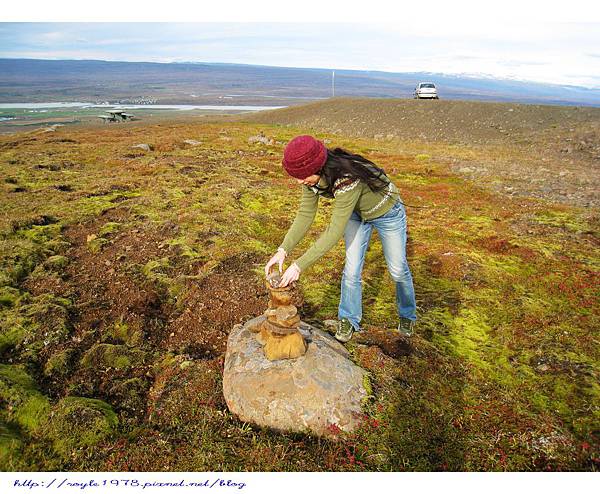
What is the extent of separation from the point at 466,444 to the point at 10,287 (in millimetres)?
8964

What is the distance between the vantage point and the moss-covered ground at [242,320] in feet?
15.4

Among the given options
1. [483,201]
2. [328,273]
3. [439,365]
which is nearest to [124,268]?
[328,273]

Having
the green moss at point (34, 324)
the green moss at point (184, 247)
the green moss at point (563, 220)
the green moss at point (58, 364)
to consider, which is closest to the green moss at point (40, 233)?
the green moss at point (184, 247)

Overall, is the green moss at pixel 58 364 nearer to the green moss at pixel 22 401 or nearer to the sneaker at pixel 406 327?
the green moss at pixel 22 401

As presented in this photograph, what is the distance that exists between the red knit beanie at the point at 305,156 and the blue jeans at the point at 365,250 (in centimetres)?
151

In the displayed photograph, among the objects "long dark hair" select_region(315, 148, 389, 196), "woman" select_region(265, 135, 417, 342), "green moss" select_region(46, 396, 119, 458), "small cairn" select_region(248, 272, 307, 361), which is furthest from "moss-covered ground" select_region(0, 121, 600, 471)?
"long dark hair" select_region(315, 148, 389, 196)

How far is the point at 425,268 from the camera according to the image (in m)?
10.0

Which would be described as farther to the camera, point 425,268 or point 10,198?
point 10,198

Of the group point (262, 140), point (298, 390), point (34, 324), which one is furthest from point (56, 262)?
point (262, 140)

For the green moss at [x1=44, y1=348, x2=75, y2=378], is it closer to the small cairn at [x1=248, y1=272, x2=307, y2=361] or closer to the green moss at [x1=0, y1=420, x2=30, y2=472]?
the green moss at [x1=0, y1=420, x2=30, y2=472]

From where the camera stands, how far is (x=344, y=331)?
659 centimetres
